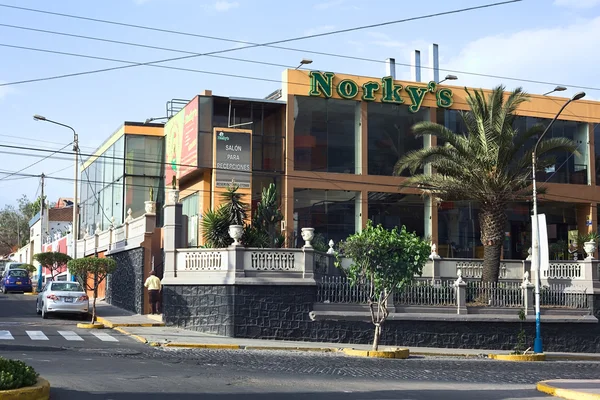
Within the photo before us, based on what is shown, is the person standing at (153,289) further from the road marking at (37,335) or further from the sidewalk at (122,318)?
the road marking at (37,335)

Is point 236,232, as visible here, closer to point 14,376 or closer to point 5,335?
point 5,335

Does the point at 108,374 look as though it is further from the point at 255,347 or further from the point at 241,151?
the point at 241,151

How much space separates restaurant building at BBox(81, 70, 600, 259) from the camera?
39.8 metres

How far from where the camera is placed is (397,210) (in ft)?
138

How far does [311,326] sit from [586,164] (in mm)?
24917

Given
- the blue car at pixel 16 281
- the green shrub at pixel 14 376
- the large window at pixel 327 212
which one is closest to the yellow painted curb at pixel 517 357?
the large window at pixel 327 212

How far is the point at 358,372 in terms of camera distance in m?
18.3

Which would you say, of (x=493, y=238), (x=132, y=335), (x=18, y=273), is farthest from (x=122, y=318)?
(x=18, y=273)

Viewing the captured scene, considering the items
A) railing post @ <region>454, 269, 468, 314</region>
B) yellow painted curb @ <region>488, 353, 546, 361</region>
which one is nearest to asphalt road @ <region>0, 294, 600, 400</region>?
yellow painted curb @ <region>488, 353, 546, 361</region>

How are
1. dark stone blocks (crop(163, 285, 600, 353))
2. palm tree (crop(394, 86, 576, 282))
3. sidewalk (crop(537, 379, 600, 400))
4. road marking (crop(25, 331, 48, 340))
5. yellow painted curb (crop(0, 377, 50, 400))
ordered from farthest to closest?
palm tree (crop(394, 86, 576, 282)), dark stone blocks (crop(163, 285, 600, 353)), road marking (crop(25, 331, 48, 340)), sidewalk (crop(537, 379, 600, 400)), yellow painted curb (crop(0, 377, 50, 400))

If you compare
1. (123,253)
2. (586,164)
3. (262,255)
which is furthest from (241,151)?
(586,164)

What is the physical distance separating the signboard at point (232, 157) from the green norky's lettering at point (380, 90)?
4.09 m

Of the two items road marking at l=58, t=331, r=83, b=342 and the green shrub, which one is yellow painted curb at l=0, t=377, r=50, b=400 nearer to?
the green shrub

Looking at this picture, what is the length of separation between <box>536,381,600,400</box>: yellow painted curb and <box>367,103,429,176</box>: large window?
84.6 ft
